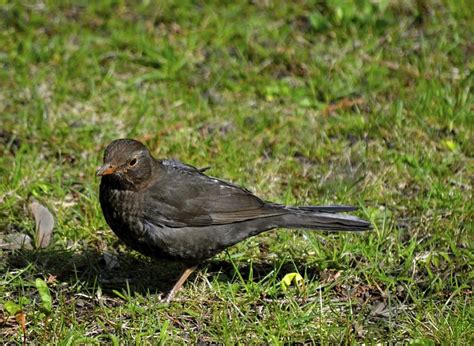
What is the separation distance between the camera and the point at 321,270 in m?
5.83

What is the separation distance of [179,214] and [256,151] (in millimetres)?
1742

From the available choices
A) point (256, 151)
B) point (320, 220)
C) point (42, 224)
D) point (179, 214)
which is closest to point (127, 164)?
point (179, 214)

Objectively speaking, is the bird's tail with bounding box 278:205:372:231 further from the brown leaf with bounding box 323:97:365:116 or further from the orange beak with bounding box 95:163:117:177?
the brown leaf with bounding box 323:97:365:116

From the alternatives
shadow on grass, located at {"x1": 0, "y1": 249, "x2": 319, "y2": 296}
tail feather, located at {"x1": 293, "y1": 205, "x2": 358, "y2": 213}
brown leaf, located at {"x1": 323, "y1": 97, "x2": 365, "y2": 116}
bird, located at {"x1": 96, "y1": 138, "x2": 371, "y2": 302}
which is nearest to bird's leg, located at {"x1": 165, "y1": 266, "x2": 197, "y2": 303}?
bird, located at {"x1": 96, "y1": 138, "x2": 371, "y2": 302}

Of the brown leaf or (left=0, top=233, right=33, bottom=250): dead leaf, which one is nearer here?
(left=0, top=233, right=33, bottom=250): dead leaf

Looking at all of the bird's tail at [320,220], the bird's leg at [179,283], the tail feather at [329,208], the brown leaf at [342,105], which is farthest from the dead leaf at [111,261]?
the brown leaf at [342,105]

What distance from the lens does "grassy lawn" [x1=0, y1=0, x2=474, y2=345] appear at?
17.7 ft

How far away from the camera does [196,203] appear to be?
5688 millimetres

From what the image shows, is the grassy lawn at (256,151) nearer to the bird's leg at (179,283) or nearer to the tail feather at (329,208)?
the bird's leg at (179,283)

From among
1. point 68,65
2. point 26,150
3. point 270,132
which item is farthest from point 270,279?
point 68,65

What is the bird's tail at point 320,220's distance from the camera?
18.4 feet

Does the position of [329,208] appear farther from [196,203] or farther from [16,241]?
[16,241]

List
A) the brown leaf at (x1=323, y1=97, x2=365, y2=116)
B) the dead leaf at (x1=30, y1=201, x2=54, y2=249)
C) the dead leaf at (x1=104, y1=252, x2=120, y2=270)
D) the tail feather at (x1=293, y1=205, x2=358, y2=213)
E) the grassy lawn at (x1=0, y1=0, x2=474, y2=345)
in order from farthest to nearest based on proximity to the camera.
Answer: the brown leaf at (x1=323, y1=97, x2=365, y2=116)
the dead leaf at (x1=30, y1=201, x2=54, y2=249)
the dead leaf at (x1=104, y1=252, x2=120, y2=270)
the tail feather at (x1=293, y1=205, x2=358, y2=213)
the grassy lawn at (x1=0, y1=0, x2=474, y2=345)

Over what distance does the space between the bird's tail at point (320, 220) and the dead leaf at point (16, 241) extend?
5.75 feet
